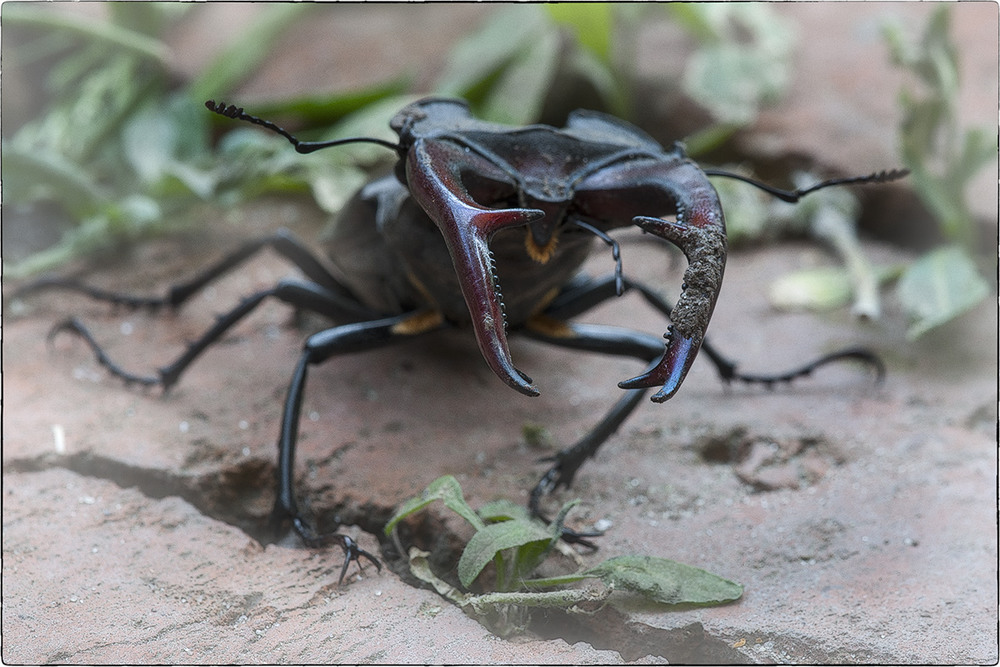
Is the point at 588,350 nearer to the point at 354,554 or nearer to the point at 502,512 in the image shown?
the point at 502,512

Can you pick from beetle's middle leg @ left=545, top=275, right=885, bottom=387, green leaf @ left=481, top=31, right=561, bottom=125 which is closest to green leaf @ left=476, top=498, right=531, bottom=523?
beetle's middle leg @ left=545, top=275, right=885, bottom=387

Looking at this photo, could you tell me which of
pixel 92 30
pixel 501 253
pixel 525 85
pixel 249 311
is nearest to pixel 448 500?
pixel 501 253

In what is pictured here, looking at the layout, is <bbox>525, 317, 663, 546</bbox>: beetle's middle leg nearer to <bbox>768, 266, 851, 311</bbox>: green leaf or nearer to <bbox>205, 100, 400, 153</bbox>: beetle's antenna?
<bbox>205, 100, 400, 153</bbox>: beetle's antenna

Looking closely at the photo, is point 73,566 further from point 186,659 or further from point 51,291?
point 51,291

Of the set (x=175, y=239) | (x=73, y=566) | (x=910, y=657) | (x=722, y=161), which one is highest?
(x=722, y=161)

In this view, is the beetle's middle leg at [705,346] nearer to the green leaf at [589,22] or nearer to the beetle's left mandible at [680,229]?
the beetle's left mandible at [680,229]

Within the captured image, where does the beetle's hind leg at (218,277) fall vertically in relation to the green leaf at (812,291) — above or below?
above

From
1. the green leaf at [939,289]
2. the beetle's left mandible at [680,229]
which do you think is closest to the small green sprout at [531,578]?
the beetle's left mandible at [680,229]

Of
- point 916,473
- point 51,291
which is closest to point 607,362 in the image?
point 916,473
